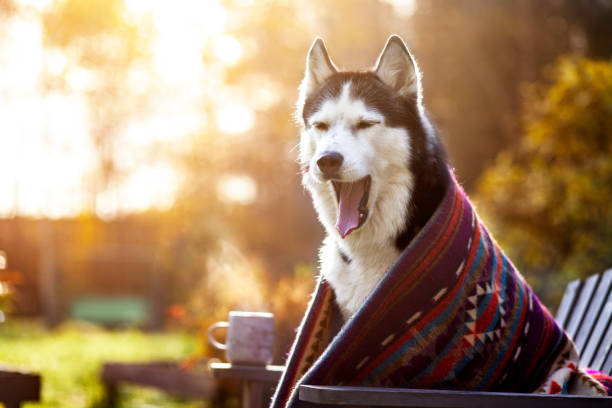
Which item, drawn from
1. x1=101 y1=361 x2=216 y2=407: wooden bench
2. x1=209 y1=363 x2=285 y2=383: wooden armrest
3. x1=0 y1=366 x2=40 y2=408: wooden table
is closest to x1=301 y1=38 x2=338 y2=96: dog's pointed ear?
x1=209 y1=363 x2=285 y2=383: wooden armrest

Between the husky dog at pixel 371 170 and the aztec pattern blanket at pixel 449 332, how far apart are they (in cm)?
22

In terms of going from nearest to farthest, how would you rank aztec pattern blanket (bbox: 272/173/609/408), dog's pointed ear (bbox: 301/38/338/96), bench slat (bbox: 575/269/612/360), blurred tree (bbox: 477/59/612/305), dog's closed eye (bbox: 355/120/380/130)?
aztec pattern blanket (bbox: 272/173/609/408)
dog's closed eye (bbox: 355/120/380/130)
dog's pointed ear (bbox: 301/38/338/96)
bench slat (bbox: 575/269/612/360)
blurred tree (bbox: 477/59/612/305)

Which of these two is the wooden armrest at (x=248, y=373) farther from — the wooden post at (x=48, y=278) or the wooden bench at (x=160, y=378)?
the wooden post at (x=48, y=278)

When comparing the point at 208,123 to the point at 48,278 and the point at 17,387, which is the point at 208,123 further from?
the point at 17,387

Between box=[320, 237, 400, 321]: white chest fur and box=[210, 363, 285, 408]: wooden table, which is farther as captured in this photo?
box=[210, 363, 285, 408]: wooden table

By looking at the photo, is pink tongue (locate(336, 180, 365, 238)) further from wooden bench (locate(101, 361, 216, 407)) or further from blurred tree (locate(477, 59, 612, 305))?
blurred tree (locate(477, 59, 612, 305))

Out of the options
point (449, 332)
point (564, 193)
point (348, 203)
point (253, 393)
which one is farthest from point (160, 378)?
point (564, 193)

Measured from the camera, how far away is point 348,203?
2957mm

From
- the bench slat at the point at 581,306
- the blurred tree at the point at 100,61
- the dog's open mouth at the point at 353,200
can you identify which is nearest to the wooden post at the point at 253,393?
the dog's open mouth at the point at 353,200

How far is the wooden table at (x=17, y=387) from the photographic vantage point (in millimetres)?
3727

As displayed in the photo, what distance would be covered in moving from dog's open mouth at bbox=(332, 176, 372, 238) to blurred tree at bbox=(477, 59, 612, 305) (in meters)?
7.07

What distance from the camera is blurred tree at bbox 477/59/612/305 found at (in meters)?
9.55

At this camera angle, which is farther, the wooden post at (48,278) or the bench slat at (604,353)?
the wooden post at (48,278)

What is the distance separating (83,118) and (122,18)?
4.80 m
